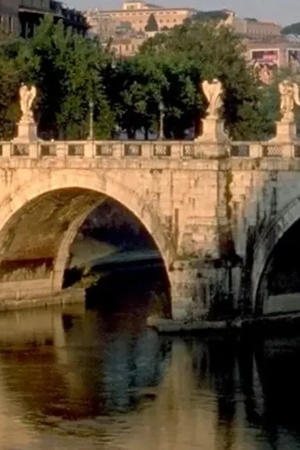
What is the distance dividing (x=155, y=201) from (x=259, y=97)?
35416 millimetres

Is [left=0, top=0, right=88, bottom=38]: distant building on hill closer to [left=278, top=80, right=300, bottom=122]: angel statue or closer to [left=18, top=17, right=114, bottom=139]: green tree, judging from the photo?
[left=18, top=17, right=114, bottom=139]: green tree

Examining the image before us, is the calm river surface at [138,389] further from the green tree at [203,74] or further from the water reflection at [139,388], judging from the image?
the green tree at [203,74]

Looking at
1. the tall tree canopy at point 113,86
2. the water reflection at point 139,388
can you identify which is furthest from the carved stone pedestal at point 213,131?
the tall tree canopy at point 113,86

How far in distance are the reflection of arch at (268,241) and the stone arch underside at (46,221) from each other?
3376mm

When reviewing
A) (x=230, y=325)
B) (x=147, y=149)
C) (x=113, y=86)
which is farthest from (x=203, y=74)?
(x=230, y=325)

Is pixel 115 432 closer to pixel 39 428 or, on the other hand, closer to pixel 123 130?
pixel 39 428

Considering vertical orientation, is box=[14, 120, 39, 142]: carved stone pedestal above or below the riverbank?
above

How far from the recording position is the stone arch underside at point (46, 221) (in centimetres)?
4566

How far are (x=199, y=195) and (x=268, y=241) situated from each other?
2.25 metres

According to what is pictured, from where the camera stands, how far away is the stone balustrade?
139 ft

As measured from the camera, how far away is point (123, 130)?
6681 centimetres

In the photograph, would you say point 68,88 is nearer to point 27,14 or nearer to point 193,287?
point 27,14

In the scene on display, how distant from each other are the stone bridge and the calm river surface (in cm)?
168

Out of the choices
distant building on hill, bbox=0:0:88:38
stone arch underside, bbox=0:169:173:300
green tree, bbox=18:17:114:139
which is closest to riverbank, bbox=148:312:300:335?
stone arch underside, bbox=0:169:173:300
